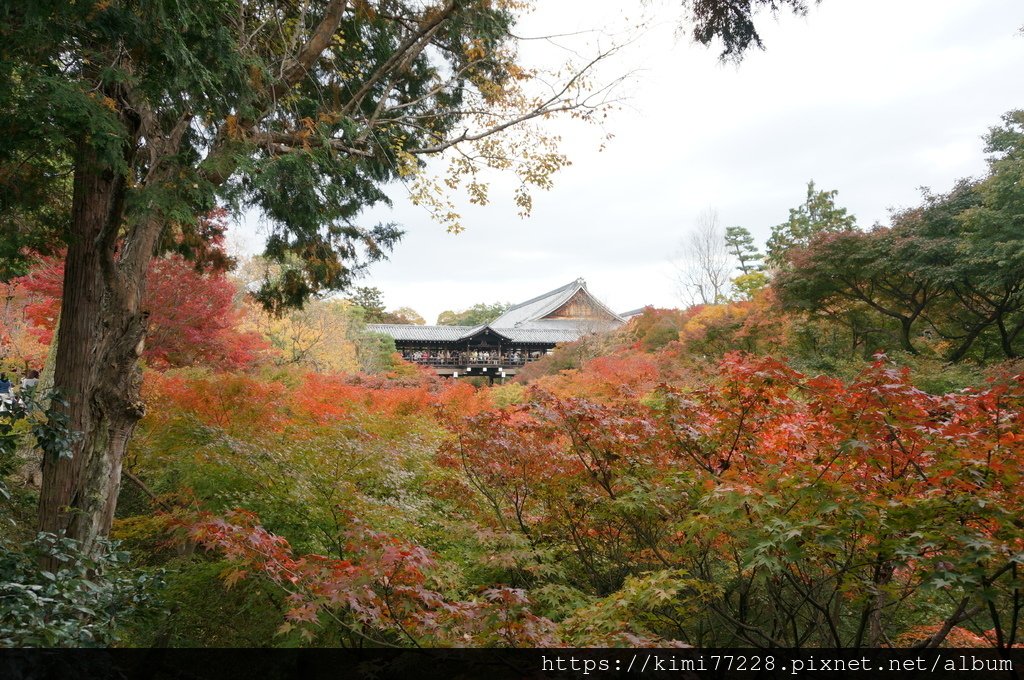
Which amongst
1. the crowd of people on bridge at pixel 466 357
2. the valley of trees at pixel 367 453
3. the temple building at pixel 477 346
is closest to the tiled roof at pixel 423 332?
the temple building at pixel 477 346

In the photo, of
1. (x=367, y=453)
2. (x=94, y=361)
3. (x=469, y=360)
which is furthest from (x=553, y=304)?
Result: (x=94, y=361)

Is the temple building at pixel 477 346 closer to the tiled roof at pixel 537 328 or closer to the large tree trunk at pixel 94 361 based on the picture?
the tiled roof at pixel 537 328

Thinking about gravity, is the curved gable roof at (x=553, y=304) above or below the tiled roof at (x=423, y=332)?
above

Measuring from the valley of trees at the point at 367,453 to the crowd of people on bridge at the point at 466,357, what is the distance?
69.9 feet

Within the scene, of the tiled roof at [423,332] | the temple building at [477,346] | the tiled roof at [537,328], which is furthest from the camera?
the tiled roof at [423,332]

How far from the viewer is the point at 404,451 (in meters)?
5.88

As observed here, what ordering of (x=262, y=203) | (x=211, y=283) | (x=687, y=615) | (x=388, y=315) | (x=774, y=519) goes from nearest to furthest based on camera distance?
(x=774, y=519)
(x=687, y=615)
(x=262, y=203)
(x=211, y=283)
(x=388, y=315)

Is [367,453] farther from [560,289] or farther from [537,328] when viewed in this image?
[560,289]

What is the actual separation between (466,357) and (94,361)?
26180mm

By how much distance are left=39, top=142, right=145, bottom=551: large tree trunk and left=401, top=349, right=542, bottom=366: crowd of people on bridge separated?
25686 millimetres

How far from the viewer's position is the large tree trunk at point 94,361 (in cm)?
423
